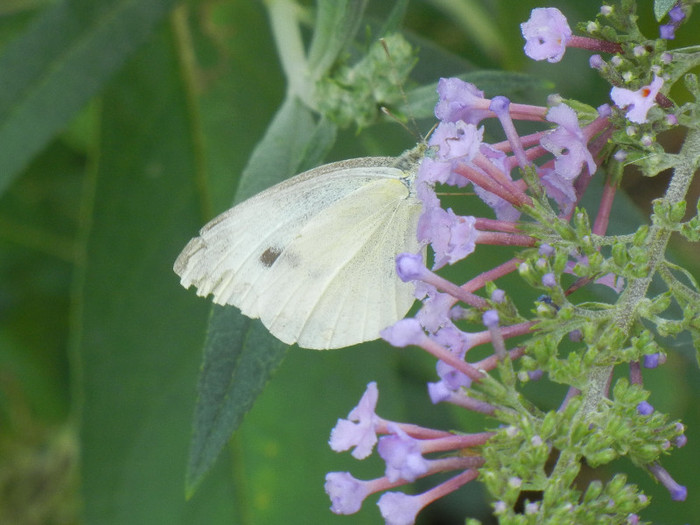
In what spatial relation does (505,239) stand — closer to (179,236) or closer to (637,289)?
(637,289)

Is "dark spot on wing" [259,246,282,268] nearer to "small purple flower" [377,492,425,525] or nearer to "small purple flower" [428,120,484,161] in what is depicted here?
"small purple flower" [428,120,484,161]

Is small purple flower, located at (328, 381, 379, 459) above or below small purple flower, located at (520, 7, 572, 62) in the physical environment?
below

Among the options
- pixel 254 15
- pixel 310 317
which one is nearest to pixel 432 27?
pixel 254 15

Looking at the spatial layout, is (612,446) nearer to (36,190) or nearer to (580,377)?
(580,377)

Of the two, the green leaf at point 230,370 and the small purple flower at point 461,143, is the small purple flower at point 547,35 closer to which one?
the small purple flower at point 461,143

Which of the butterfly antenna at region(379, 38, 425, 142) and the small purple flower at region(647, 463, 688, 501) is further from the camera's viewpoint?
the butterfly antenna at region(379, 38, 425, 142)

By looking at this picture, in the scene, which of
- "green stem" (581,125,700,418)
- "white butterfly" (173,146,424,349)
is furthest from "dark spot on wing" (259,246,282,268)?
"green stem" (581,125,700,418)
